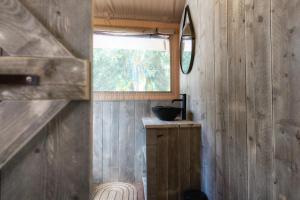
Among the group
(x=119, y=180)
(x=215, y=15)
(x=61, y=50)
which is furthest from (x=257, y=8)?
(x=119, y=180)

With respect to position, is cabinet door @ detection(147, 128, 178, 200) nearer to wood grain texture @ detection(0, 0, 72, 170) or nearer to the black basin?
the black basin

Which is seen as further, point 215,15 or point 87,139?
point 215,15

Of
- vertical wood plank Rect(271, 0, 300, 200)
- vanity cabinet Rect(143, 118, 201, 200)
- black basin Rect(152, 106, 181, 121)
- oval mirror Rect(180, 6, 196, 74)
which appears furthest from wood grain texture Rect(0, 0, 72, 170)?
oval mirror Rect(180, 6, 196, 74)

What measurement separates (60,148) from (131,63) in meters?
2.27

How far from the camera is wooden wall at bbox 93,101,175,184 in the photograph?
8.66 feet

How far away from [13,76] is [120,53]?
229 centimetres

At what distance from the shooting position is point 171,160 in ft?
5.67

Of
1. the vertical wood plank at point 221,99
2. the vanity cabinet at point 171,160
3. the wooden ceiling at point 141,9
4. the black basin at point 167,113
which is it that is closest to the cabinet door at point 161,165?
the vanity cabinet at point 171,160

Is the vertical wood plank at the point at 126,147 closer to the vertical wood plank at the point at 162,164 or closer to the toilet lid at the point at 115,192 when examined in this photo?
the toilet lid at the point at 115,192

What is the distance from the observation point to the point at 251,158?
0.96m

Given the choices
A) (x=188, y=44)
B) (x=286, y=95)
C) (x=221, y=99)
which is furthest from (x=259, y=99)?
(x=188, y=44)

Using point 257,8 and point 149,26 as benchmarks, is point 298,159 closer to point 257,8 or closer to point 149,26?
point 257,8

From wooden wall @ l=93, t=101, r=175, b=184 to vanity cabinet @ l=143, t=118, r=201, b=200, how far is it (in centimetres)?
95

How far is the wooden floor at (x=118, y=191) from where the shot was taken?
7.30 feet
